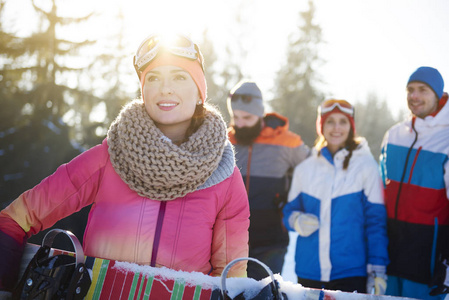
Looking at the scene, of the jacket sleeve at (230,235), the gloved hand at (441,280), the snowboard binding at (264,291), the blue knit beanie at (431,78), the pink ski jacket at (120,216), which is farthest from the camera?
the blue knit beanie at (431,78)

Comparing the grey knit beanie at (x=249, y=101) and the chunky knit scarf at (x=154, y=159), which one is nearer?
the chunky knit scarf at (x=154, y=159)

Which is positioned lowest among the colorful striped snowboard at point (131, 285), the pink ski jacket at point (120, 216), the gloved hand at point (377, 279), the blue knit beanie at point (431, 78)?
the gloved hand at point (377, 279)

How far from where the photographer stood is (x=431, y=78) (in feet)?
9.95

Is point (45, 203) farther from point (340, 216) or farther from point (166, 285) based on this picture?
point (340, 216)

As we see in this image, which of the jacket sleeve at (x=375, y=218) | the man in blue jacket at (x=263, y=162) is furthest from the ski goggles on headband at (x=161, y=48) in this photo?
the man in blue jacket at (x=263, y=162)

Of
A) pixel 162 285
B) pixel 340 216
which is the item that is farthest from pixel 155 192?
pixel 340 216

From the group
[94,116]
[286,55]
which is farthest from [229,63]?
[94,116]

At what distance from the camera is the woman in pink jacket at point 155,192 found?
1549 millimetres

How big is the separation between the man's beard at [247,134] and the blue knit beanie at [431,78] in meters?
1.62

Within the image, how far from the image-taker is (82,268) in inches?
54.0

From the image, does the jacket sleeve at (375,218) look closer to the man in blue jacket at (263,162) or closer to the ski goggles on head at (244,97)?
the man in blue jacket at (263,162)

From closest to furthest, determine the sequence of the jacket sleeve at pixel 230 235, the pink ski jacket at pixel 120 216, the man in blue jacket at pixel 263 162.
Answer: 1. the pink ski jacket at pixel 120 216
2. the jacket sleeve at pixel 230 235
3. the man in blue jacket at pixel 263 162

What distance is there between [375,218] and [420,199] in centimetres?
39

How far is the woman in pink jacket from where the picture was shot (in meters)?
1.55
